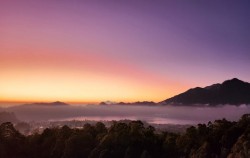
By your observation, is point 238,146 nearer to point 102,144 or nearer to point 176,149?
point 176,149

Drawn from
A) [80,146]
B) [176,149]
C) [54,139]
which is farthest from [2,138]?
[176,149]

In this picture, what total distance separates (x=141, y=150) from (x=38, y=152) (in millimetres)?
23831

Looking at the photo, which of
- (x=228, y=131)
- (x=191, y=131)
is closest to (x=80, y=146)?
(x=191, y=131)

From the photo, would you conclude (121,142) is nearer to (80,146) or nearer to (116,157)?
(116,157)

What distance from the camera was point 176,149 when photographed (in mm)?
70875

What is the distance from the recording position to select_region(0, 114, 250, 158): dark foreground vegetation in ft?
223

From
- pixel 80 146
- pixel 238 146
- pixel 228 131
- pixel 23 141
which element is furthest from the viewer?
pixel 23 141

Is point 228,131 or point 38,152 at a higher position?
point 228,131

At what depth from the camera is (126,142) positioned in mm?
72062

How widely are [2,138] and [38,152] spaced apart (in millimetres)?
8572

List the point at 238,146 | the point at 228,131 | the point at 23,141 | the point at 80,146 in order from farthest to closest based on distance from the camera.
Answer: the point at 23,141, the point at 80,146, the point at 228,131, the point at 238,146

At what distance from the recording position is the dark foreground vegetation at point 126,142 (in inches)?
2675

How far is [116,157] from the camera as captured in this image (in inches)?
2726

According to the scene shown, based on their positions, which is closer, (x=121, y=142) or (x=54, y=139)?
(x=121, y=142)
